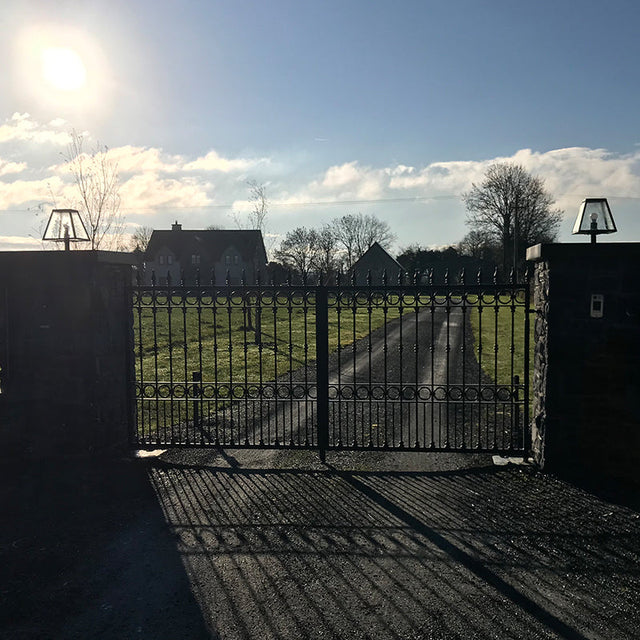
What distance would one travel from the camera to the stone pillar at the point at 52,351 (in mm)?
7605

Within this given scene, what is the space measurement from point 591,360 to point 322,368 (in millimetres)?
3226

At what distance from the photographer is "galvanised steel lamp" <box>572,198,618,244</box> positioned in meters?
6.71

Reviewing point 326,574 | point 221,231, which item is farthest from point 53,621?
point 221,231

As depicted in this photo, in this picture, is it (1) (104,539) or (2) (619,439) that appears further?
(2) (619,439)

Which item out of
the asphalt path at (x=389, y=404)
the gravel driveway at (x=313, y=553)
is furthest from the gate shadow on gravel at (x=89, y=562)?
the asphalt path at (x=389, y=404)

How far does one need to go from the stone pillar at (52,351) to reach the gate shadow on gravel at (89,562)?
66 centimetres

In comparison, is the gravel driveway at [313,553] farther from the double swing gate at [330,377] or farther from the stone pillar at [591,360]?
the double swing gate at [330,377]

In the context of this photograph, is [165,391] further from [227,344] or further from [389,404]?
[227,344]

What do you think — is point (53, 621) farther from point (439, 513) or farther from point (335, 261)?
point (335, 261)

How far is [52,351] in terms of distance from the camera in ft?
25.2

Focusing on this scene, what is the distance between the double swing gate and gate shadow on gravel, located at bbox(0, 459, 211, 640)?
1.28 metres

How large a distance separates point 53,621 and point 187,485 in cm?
273

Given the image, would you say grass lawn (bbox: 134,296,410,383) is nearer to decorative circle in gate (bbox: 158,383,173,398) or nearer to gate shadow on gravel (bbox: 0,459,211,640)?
decorative circle in gate (bbox: 158,383,173,398)

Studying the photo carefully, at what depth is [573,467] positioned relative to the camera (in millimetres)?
6789
